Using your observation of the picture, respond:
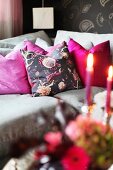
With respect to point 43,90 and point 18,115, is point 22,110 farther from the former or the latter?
point 43,90

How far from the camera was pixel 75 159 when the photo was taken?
863 mm

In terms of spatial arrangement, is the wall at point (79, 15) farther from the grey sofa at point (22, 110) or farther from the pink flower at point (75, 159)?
the pink flower at point (75, 159)

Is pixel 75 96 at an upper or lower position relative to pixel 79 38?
lower

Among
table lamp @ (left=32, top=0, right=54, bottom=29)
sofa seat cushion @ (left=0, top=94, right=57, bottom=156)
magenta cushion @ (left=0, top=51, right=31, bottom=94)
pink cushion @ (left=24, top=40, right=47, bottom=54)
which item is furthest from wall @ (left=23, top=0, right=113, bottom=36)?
sofa seat cushion @ (left=0, top=94, right=57, bottom=156)

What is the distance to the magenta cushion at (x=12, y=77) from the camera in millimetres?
2508

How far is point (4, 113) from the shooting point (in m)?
2.01

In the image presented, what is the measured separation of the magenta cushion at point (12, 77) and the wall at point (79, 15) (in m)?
1.32

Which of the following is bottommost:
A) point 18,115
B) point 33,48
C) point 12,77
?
point 18,115

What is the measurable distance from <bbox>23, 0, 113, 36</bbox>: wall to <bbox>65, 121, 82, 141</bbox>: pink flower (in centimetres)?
265

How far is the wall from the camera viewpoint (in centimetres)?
342

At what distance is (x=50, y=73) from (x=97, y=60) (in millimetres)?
463

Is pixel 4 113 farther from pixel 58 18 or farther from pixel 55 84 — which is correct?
pixel 58 18

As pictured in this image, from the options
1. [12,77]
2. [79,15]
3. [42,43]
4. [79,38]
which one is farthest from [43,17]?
[12,77]

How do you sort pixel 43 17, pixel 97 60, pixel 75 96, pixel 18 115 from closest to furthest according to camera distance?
1. pixel 18 115
2. pixel 75 96
3. pixel 97 60
4. pixel 43 17
